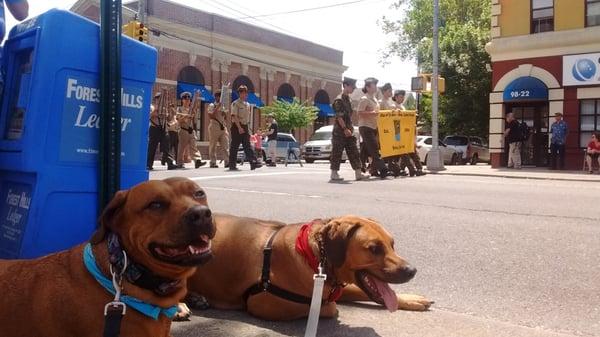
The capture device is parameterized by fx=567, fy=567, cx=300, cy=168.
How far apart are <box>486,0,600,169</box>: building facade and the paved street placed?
941 centimetres

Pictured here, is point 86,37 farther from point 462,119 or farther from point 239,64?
point 239,64

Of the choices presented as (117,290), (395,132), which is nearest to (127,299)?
(117,290)

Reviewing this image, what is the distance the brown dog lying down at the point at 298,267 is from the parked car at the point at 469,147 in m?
24.5

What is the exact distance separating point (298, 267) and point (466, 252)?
2.68 meters

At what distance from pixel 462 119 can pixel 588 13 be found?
34.7ft

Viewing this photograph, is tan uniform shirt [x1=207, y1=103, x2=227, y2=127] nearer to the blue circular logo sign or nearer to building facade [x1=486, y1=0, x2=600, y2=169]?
building facade [x1=486, y1=0, x2=600, y2=169]

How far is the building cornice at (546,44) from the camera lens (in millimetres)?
18734

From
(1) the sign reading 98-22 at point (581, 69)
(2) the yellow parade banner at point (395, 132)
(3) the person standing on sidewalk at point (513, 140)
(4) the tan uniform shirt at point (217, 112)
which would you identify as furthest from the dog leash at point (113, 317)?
(1) the sign reading 98-22 at point (581, 69)

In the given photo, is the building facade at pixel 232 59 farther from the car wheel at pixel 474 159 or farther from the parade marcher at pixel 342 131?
the parade marcher at pixel 342 131

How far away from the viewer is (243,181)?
11086 millimetres

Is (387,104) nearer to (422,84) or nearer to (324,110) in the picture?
(422,84)

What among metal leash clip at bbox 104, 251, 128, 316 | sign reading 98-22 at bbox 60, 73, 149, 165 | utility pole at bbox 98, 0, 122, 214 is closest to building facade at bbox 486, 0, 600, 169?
sign reading 98-22 at bbox 60, 73, 149, 165

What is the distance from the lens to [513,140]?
19.1 metres

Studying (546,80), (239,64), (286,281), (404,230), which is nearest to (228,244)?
(286,281)
